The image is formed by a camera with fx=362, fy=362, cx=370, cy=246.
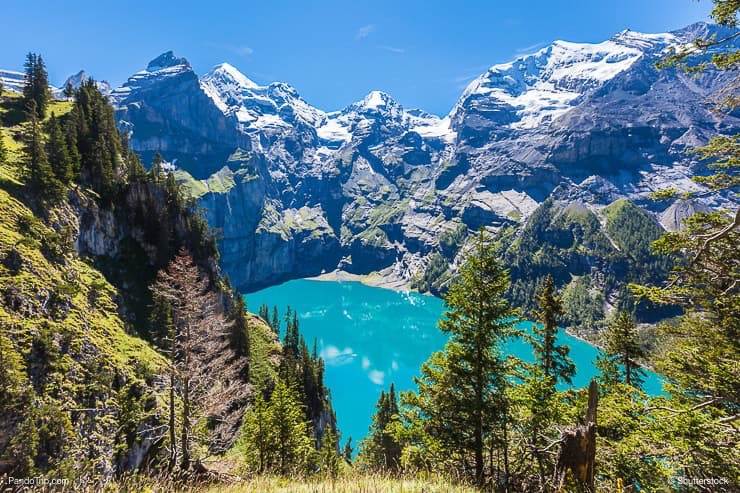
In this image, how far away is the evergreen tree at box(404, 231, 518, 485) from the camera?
1427 centimetres

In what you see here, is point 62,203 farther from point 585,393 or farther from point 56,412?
point 585,393

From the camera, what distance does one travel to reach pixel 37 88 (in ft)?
197

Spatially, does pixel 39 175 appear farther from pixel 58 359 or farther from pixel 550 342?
pixel 550 342

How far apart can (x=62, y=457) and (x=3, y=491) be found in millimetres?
26754

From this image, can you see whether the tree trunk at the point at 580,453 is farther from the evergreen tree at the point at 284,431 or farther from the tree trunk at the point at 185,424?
the evergreen tree at the point at 284,431

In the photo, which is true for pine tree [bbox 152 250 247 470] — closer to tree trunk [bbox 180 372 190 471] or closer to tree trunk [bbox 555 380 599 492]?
tree trunk [bbox 180 372 190 471]

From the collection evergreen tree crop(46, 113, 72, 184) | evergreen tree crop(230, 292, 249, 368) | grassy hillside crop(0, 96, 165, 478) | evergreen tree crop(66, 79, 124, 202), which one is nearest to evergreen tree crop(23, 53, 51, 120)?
evergreen tree crop(66, 79, 124, 202)

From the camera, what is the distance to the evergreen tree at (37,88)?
57791 mm

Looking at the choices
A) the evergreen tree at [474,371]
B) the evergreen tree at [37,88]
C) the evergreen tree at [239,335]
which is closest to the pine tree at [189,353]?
the evergreen tree at [474,371]

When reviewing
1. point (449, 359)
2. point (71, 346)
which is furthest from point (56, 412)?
point (449, 359)

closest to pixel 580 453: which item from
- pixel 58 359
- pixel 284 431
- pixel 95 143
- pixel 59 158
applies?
pixel 284 431

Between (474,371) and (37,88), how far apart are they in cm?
8085

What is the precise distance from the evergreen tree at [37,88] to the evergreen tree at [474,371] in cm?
7113

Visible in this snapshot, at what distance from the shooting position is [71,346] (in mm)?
30844
